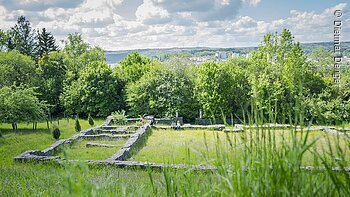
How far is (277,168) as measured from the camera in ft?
2.54

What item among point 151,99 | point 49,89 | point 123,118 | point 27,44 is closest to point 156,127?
point 123,118

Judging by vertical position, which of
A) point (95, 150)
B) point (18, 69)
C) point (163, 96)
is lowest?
point (95, 150)

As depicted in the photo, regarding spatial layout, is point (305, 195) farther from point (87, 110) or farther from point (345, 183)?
point (87, 110)

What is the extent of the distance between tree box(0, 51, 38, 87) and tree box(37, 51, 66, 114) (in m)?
0.55

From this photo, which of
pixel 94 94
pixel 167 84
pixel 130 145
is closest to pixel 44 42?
pixel 94 94

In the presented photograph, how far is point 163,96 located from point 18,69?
9268 mm

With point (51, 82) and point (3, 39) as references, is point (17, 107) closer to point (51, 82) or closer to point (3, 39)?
point (51, 82)

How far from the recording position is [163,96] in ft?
64.0

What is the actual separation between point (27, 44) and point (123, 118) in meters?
17.8

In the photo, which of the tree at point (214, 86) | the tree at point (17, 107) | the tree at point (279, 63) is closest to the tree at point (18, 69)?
the tree at point (17, 107)

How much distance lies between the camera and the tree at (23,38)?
2822 centimetres

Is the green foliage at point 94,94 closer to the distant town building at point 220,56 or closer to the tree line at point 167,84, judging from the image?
the tree line at point 167,84

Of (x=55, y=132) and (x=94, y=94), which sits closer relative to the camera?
(x=55, y=132)

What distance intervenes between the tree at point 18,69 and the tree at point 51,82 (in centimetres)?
55
